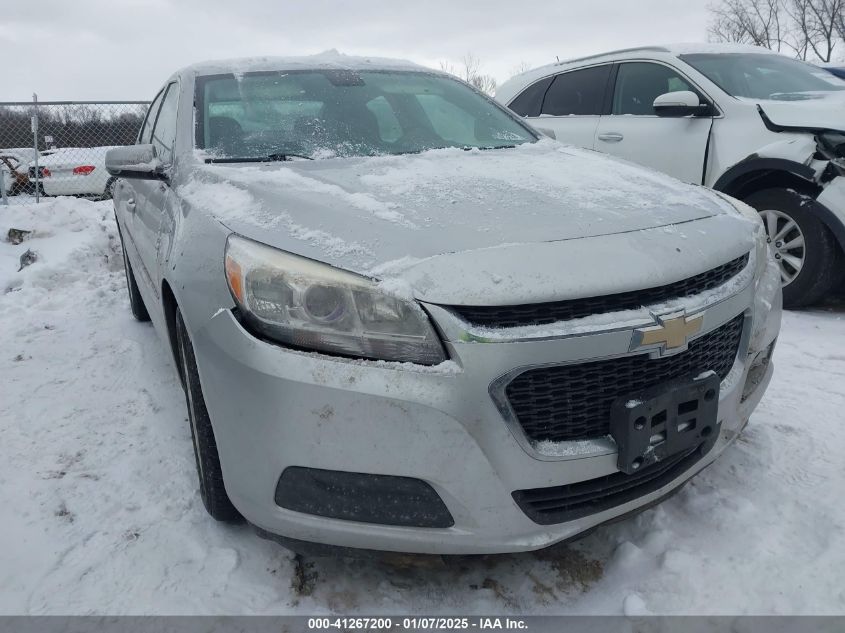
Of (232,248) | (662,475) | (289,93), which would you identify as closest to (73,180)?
(289,93)

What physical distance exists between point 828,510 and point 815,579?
0.36m

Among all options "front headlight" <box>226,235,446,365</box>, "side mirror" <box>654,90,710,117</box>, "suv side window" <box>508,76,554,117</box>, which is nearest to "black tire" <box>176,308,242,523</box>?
"front headlight" <box>226,235,446,365</box>

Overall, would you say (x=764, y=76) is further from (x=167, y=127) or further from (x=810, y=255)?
(x=167, y=127)

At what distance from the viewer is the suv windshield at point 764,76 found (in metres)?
4.44

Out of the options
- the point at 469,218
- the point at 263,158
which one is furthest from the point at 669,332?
the point at 263,158

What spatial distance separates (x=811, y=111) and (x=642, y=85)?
1.47 meters

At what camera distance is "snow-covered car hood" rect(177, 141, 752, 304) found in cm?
154

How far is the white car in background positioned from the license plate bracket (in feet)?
33.7

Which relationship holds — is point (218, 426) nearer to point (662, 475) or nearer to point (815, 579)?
point (662, 475)

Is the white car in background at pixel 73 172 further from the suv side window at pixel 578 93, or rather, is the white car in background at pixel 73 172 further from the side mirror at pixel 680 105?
the side mirror at pixel 680 105

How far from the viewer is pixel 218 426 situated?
1.70m

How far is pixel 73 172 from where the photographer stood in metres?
10.3

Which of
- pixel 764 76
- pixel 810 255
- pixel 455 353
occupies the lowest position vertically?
pixel 810 255

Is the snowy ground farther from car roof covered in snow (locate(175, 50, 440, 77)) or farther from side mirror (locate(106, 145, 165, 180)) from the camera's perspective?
car roof covered in snow (locate(175, 50, 440, 77))
